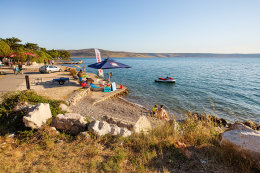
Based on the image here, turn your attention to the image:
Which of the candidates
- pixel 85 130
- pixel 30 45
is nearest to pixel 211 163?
pixel 85 130

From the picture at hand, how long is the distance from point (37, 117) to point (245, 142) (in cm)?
571

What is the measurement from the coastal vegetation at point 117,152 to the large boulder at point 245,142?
204 millimetres

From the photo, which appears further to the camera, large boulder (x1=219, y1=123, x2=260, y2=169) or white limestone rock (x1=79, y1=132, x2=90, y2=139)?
white limestone rock (x1=79, y1=132, x2=90, y2=139)

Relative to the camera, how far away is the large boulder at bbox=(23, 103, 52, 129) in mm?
4082

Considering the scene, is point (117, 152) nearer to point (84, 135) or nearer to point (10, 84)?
point (84, 135)

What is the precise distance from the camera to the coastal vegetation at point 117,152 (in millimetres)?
3039

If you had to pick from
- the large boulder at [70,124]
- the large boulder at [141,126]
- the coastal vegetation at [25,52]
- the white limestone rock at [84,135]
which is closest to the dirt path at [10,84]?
the coastal vegetation at [25,52]

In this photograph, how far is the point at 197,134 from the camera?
404 cm

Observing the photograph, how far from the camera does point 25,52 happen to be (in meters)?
29.2

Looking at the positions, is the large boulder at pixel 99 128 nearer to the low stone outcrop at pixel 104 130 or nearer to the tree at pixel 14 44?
the low stone outcrop at pixel 104 130

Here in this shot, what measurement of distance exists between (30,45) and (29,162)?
9080 cm

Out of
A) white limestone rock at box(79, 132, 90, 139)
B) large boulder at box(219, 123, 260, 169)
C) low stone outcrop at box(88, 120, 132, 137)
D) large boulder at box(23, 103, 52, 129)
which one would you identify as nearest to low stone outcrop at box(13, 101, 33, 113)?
large boulder at box(23, 103, 52, 129)

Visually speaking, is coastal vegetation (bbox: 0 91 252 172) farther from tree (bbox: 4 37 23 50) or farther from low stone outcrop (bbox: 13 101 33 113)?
tree (bbox: 4 37 23 50)

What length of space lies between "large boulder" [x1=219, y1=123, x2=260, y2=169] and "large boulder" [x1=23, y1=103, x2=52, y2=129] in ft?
17.5
